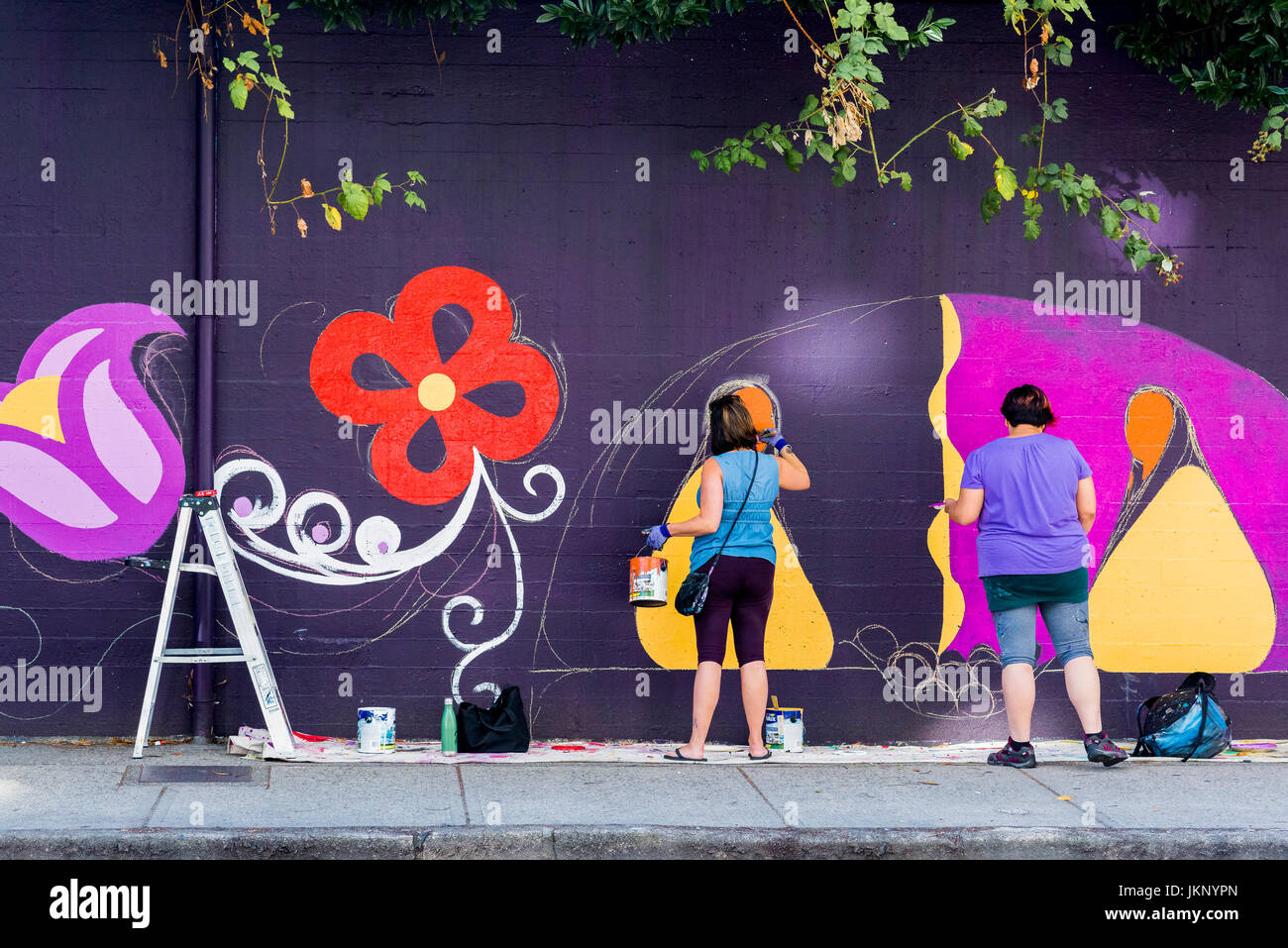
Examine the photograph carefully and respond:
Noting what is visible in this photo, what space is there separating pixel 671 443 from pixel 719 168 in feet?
5.17

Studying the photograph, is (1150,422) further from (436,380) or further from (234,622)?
(234,622)

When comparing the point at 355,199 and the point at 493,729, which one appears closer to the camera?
the point at 355,199

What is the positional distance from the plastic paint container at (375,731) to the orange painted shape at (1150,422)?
4.59 metres

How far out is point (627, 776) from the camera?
260 inches

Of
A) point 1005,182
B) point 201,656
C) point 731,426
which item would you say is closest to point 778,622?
point 731,426

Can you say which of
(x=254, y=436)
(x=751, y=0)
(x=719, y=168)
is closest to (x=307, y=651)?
(x=254, y=436)

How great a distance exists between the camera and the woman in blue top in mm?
7004

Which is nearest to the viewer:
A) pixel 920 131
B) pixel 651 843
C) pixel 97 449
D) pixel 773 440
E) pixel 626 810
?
pixel 651 843

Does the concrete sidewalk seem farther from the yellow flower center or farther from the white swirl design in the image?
the yellow flower center

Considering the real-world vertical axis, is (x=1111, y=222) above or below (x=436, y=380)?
above

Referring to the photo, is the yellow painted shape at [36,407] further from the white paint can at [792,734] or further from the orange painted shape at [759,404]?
the white paint can at [792,734]

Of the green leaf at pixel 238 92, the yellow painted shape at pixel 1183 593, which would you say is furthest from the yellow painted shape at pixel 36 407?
the yellow painted shape at pixel 1183 593

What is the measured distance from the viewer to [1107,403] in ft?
25.4

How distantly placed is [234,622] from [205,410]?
3.95 feet
